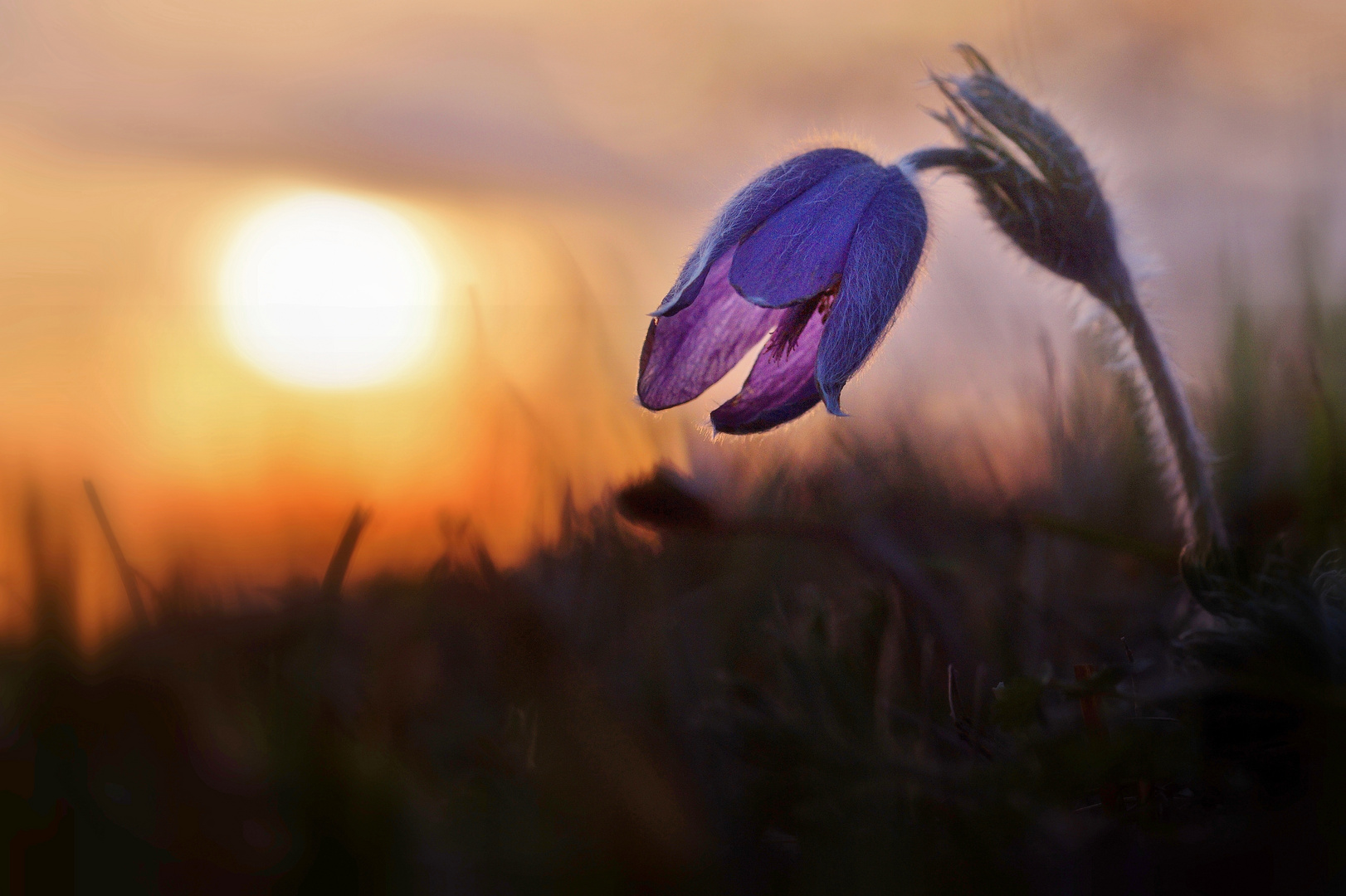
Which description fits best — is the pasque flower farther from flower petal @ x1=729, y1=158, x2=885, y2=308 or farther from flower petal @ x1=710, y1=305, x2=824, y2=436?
flower petal @ x1=710, y1=305, x2=824, y2=436

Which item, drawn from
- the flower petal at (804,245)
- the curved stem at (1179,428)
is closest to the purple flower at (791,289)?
the flower petal at (804,245)

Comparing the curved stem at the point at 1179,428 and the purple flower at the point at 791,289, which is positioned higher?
the purple flower at the point at 791,289

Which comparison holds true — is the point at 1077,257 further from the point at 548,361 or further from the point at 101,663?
the point at 101,663

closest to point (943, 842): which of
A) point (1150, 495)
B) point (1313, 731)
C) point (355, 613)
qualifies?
point (1313, 731)

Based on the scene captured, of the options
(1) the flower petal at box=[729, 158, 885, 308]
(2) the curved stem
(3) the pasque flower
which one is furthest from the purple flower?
(2) the curved stem

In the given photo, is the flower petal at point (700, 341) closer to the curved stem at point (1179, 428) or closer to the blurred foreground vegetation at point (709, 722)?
the blurred foreground vegetation at point (709, 722)

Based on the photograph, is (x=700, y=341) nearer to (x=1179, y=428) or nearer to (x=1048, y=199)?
(x=1048, y=199)

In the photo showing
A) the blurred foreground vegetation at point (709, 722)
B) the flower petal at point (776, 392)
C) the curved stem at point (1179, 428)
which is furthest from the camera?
the flower petal at point (776, 392)
